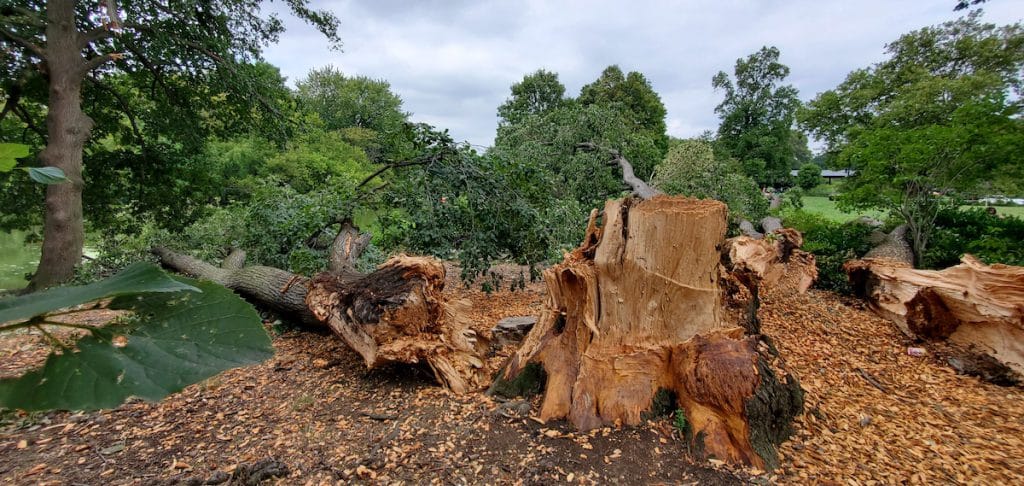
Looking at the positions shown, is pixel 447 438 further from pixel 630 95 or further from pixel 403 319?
pixel 630 95

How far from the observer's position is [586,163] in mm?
8719

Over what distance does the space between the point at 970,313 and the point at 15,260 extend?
1581 cm

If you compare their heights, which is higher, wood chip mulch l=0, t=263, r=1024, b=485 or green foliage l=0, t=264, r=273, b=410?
green foliage l=0, t=264, r=273, b=410

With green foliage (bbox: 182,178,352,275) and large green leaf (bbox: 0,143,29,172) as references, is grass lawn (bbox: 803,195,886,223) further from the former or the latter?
large green leaf (bbox: 0,143,29,172)

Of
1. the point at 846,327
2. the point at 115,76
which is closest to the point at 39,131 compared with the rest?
the point at 115,76

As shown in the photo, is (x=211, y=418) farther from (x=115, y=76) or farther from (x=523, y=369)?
(x=115, y=76)

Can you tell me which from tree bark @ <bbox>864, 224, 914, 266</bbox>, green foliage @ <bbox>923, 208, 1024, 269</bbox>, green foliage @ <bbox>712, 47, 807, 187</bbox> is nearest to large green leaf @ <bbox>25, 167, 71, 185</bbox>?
tree bark @ <bbox>864, 224, 914, 266</bbox>

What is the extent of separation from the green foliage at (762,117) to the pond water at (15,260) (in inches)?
1232

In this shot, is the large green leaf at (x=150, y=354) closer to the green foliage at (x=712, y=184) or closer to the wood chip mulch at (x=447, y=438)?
the wood chip mulch at (x=447, y=438)

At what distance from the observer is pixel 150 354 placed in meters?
0.40

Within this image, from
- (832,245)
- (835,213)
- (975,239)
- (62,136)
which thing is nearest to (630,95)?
(835,213)

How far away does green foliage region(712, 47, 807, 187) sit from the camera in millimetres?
28969

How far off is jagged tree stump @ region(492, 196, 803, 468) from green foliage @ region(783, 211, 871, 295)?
386 cm

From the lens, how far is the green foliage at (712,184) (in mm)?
8773
